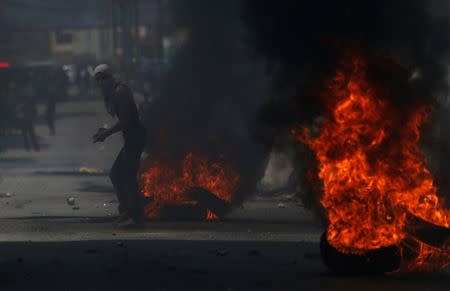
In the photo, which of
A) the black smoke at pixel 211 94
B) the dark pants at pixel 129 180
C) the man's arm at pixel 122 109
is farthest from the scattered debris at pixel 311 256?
the man's arm at pixel 122 109

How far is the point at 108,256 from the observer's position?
10.7m

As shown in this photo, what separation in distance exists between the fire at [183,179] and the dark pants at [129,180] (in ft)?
1.67

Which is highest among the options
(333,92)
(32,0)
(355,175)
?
(333,92)

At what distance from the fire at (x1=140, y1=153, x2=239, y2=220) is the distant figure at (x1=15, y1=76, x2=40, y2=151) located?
14.2 m

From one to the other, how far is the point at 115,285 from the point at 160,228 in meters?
4.14

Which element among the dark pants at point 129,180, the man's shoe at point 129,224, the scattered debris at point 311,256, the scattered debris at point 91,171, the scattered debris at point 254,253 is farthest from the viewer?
the scattered debris at point 91,171

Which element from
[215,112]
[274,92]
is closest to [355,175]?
[274,92]

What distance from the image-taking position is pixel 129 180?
45.0 feet

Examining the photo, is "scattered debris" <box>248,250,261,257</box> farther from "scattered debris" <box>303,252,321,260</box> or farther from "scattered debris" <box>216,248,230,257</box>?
"scattered debris" <box>303,252,321,260</box>

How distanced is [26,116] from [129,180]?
17.5 metres

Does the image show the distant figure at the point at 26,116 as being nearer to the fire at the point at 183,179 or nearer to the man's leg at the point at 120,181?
the fire at the point at 183,179

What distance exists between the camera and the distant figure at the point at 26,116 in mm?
28820

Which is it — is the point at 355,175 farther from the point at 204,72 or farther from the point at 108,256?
the point at 204,72

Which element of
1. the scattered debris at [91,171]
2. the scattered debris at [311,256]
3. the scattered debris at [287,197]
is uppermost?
the scattered debris at [311,256]
